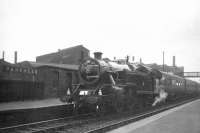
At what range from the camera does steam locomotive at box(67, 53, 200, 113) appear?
41.9 feet

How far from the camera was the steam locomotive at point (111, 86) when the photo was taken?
41.9 ft

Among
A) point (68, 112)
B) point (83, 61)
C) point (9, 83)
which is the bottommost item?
point (68, 112)

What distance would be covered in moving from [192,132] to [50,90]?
18.2 meters

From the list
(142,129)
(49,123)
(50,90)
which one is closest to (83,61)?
(49,123)

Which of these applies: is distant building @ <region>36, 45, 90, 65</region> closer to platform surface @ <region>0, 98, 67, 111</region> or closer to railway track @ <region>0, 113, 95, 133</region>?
platform surface @ <region>0, 98, 67, 111</region>

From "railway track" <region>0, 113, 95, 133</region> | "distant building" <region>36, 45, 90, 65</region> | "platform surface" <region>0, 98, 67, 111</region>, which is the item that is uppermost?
"distant building" <region>36, 45, 90, 65</region>

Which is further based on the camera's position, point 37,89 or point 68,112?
point 37,89

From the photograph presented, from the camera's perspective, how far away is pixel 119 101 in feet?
45.0

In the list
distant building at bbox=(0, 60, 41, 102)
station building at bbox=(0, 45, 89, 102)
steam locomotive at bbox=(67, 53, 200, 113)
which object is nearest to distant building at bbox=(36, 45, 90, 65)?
station building at bbox=(0, 45, 89, 102)

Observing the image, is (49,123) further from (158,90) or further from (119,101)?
(158,90)

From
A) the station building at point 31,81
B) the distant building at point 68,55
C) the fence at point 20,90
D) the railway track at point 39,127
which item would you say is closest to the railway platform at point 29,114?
the railway track at point 39,127

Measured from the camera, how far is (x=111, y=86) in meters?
12.9

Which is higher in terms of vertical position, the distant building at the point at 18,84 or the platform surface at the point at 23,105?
the distant building at the point at 18,84

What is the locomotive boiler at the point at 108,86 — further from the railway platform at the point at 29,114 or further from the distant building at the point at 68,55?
the distant building at the point at 68,55
